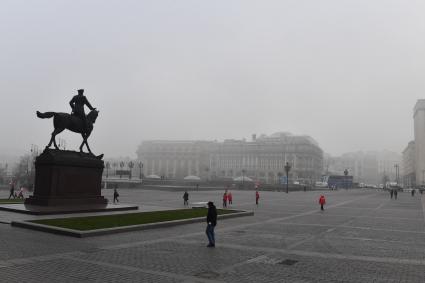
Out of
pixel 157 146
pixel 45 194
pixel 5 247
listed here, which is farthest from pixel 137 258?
pixel 157 146

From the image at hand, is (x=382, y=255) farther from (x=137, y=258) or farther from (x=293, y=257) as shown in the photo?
(x=137, y=258)

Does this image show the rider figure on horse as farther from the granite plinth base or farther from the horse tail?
the granite plinth base

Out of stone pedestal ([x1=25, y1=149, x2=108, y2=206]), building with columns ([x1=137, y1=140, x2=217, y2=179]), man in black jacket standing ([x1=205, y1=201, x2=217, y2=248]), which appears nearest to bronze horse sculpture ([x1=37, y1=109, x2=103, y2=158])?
stone pedestal ([x1=25, y1=149, x2=108, y2=206])

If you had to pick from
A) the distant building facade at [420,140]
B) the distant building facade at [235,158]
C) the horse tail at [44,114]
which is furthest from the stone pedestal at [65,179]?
the distant building facade at [420,140]

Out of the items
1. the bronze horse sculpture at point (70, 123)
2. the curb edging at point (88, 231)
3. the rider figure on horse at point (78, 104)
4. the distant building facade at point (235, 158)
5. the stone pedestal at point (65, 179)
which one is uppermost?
the distant building facade at point (235, 158)

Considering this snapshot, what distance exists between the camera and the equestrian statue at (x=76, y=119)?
934 inches

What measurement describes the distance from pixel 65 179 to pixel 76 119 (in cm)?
388

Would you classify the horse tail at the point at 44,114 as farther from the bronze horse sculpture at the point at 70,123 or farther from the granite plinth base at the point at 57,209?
the granite plinth base at the point at 57,209

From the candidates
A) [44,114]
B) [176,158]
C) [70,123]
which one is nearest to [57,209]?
[70,123]

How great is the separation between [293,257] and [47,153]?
15.9m

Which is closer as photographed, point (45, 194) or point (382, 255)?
point (382, 255)

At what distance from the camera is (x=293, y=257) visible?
12.4m

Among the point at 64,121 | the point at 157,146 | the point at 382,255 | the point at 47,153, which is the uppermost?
the point at 157,146

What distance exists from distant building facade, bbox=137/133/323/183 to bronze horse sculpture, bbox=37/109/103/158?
145 metres
